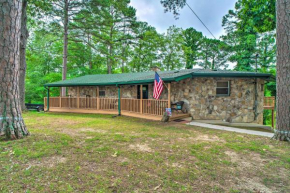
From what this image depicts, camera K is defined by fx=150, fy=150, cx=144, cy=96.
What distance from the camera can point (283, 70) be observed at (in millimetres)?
4219

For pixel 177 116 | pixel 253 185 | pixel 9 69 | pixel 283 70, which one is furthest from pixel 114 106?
pixel 253 185

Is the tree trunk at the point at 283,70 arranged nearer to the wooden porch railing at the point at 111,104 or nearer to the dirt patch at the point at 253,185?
the dirt patch at the point at 253,185

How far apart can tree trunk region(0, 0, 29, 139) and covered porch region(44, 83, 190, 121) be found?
5.60 meters

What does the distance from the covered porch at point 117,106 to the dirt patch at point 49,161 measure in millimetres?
5206

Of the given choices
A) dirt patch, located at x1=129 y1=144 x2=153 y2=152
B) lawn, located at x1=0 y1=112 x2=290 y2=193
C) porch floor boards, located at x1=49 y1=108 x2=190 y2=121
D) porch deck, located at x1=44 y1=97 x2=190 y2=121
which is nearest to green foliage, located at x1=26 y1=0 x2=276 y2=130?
porch deck, located at x1=44 y1=97 x2=190 y2=121

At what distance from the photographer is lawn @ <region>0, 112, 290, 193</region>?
2.11m

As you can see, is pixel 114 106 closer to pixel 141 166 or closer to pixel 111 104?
pixel 111 104

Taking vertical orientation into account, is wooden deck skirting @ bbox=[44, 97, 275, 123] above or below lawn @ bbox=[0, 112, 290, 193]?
above

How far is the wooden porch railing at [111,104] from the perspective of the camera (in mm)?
7950

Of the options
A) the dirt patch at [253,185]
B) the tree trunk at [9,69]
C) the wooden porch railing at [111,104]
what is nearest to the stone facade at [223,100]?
the wooden porch railing at [111,104]

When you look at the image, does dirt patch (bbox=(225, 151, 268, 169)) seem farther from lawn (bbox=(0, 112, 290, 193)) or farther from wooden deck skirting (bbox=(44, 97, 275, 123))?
wooden deck skirting (bbox=(44, 97, 275, 123))

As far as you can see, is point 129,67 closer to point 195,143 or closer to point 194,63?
point 194,63

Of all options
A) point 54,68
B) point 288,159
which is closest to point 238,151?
point 288,159

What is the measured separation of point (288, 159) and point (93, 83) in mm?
10553
